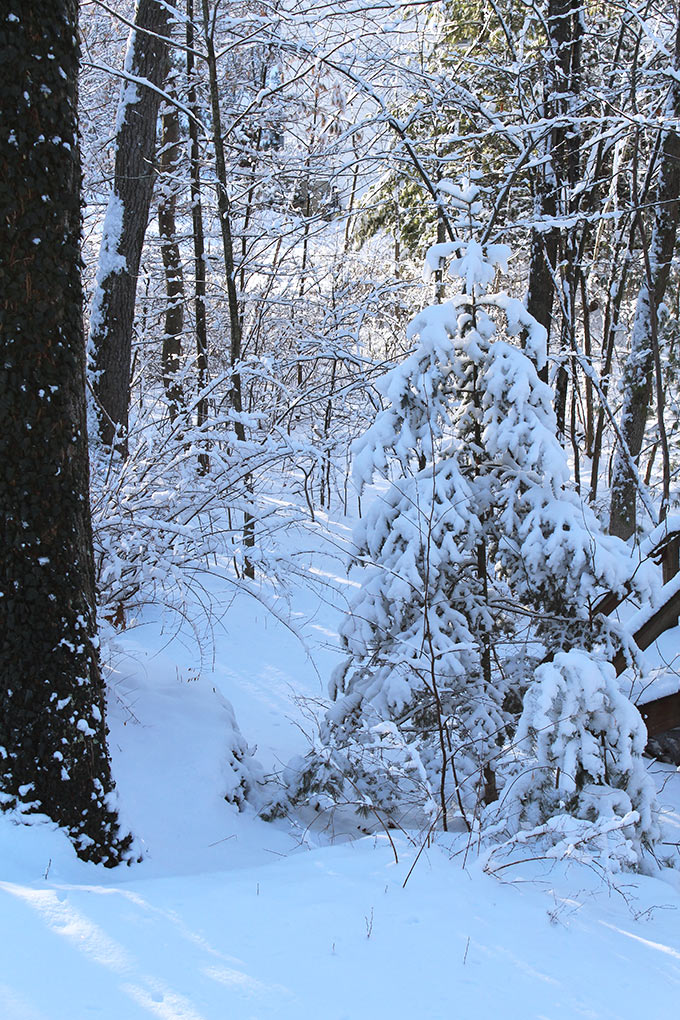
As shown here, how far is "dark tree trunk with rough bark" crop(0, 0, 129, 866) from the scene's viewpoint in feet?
10.2

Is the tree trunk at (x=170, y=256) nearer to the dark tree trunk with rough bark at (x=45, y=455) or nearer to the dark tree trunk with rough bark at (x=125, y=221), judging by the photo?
the dark tree trunk with rough bark at (x=125, y=221)

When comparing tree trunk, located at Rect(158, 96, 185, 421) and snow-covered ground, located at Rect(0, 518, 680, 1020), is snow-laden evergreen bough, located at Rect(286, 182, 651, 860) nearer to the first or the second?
snow-covered ground, located at Rect(0, 518, 680, 1020)

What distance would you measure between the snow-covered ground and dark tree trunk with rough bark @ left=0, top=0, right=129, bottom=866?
266mm

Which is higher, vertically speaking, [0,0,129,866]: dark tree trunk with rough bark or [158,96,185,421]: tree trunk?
[158,96,185,421]: tree trunk

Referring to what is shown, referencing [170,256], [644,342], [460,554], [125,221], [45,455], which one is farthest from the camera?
[170,256]

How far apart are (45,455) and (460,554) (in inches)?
91.1

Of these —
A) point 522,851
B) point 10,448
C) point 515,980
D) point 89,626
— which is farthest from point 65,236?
point 522,851

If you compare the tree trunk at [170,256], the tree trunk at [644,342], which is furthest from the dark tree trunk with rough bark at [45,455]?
the tree trunk at [170,256]

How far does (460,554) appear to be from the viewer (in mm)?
4590

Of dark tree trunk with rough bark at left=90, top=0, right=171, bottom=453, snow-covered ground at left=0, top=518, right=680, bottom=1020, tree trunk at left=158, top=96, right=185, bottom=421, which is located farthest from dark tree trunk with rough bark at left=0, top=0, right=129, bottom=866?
tree trunk at left=158, top=96, right=185, bottom=421

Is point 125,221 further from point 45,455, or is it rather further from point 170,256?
point 170,256

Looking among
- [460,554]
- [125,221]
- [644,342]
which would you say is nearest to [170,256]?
[125,221]

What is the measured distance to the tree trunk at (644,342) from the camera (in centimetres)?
942

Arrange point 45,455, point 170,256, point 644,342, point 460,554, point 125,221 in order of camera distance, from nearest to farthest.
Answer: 1. point 45,455
2. point 460,554
3. point 125,221
4. point 644,342
5. point 170,256
